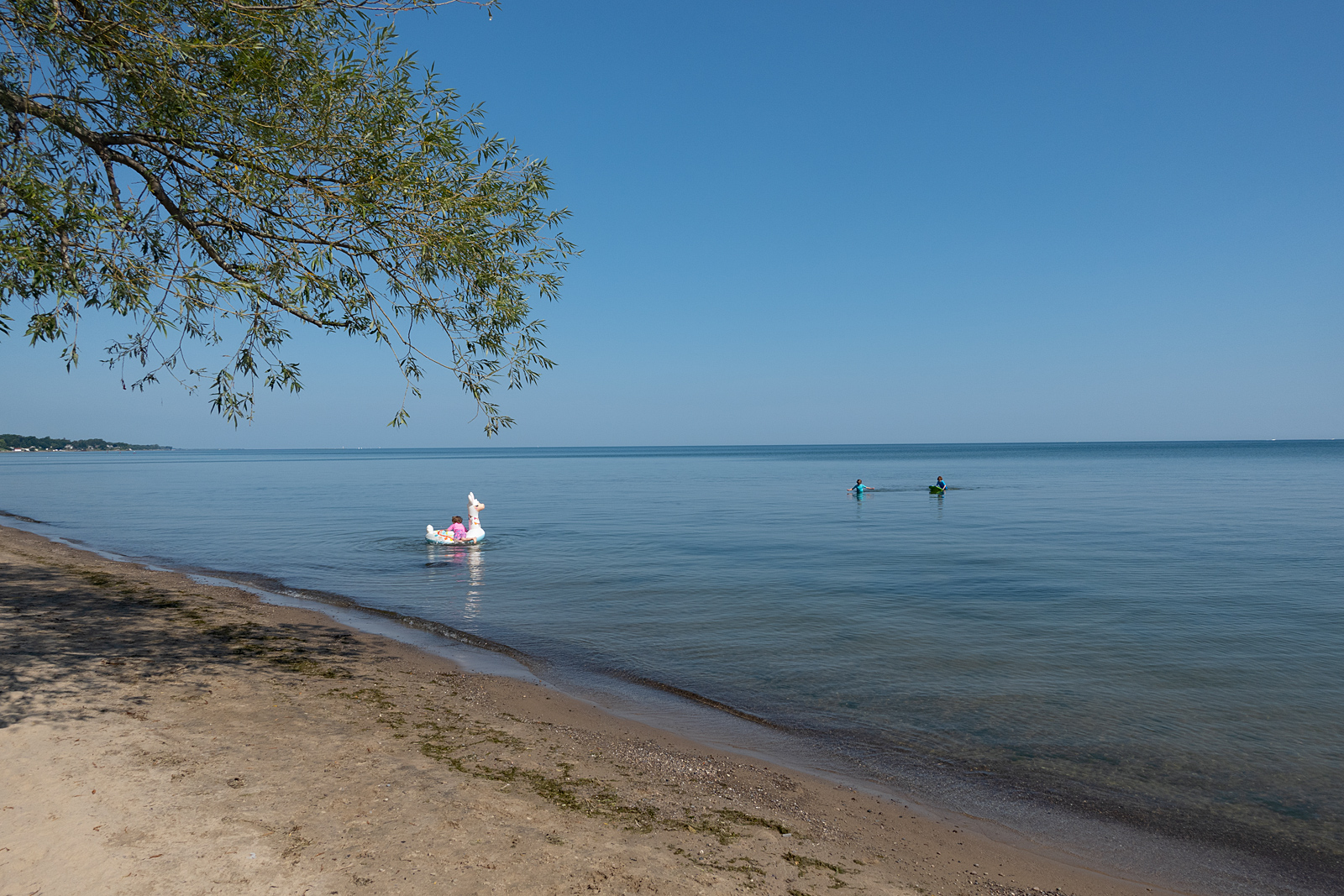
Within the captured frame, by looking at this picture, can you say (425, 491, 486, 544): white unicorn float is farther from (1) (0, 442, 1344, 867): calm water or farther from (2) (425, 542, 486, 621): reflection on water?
(1) (0, 442, 1344, 867): calm water

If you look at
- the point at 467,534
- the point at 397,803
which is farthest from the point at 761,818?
the point at 467,534

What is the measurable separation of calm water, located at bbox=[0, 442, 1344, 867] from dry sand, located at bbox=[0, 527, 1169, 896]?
2.57m

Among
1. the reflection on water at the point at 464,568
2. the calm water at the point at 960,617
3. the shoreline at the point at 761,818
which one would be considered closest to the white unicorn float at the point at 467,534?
the reflection on water at the point at 464,568

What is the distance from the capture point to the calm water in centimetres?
966

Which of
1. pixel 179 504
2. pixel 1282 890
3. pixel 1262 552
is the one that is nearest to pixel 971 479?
pixel 1262 552

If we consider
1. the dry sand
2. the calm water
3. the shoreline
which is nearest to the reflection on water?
the calm water

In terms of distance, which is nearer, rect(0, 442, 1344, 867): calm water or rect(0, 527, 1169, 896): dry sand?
rect(0, 527, 1169, 896): dry sand

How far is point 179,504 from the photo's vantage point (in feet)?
169

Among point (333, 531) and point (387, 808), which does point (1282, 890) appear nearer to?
point (387, 808)

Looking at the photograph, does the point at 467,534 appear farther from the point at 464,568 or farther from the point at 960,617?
the point at 960,617

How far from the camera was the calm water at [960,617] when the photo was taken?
9656mm

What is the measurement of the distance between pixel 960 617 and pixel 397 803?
559 inches

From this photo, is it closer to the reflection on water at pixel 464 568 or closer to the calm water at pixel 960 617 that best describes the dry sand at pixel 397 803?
the calm water at pixel 960 617

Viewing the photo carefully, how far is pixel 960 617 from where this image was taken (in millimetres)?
17672
